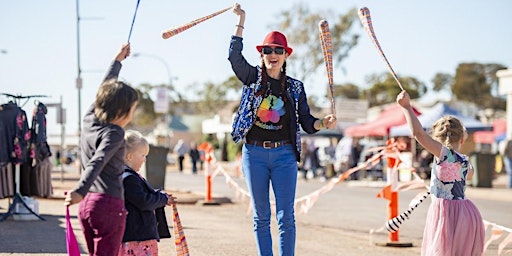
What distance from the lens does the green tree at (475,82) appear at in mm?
98812

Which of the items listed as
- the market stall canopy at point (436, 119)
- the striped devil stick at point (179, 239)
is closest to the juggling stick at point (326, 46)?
the striped devil stick at point (179, 239)

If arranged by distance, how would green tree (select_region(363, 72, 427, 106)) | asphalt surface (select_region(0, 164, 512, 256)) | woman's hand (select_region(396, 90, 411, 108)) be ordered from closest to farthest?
woman's hand (select_region(396, 90, 411, 108))
asphalt surface (select_region(0, 164, 512, 256))
green tree (select_region(363, 72, 427, 106))

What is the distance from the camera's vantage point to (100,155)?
187 inches

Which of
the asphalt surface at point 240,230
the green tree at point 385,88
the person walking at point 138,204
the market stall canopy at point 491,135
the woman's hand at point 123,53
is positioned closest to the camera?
the woman's hand at point 123,53

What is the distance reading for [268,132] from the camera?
6652 mm

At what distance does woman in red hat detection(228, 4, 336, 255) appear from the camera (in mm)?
6598

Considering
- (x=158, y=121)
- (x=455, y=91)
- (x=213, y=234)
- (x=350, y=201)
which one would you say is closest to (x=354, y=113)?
(x=350, y=201)

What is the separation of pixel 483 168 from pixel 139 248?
2270cm

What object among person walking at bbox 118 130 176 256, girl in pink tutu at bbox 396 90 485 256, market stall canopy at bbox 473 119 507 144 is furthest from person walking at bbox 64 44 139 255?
market stall canopy at bbox 473 119 507 144

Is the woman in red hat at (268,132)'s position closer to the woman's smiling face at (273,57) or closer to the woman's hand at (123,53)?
the woman's smiling face at (273,57)

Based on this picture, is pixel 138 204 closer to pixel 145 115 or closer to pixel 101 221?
pixel 101 221

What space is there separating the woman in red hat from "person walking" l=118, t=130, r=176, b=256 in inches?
42.4

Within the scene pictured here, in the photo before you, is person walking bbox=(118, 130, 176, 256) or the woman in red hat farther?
the woman in red hat

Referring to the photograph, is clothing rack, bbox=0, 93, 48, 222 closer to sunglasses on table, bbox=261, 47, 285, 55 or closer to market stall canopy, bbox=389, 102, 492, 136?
sunglasses on table, bbox=261, 47, 285, 55
